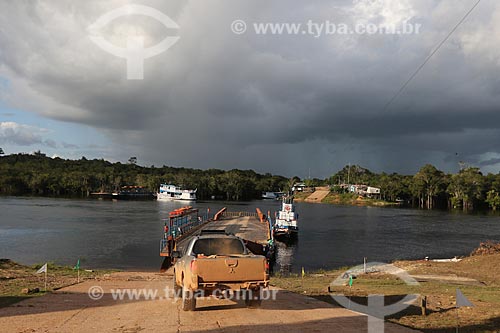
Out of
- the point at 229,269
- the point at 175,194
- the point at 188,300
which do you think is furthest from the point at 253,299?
the point at 175,194

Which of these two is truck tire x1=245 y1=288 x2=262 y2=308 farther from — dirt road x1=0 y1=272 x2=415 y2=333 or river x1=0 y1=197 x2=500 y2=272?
river x1=0 y1=197 x2=500 y2=272

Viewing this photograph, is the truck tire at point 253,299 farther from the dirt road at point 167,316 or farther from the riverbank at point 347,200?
the riverbank at point 347,200

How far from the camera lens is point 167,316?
980 centimetres

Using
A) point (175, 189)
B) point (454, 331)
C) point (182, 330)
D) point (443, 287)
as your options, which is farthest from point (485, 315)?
point (175, 189)

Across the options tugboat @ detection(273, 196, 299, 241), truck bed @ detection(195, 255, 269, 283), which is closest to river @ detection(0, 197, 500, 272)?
tugboat @ detection(273, 196, 299, 241)

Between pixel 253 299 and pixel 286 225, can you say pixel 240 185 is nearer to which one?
pixel 286 225

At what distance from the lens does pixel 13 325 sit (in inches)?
341

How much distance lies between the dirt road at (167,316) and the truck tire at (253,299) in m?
0.15

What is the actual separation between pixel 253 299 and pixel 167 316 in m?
2.12

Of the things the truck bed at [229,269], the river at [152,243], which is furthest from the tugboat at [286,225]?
the truck bed at [229,269]

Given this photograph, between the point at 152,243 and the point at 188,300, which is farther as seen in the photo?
the point at 152,243

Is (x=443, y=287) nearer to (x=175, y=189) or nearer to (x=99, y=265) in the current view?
(x=99, y=265)

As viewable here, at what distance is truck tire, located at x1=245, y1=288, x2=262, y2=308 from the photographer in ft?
33.8

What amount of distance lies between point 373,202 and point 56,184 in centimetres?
12525
